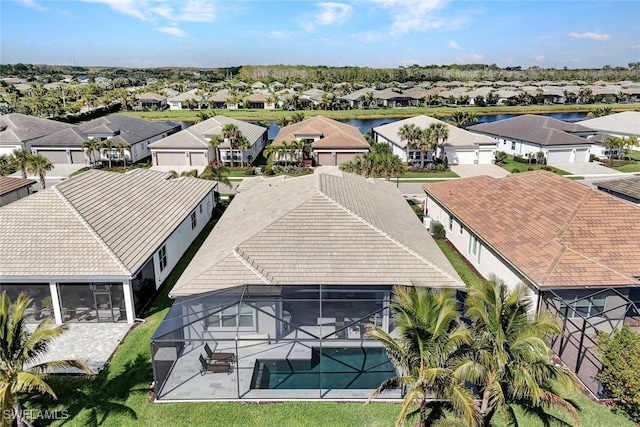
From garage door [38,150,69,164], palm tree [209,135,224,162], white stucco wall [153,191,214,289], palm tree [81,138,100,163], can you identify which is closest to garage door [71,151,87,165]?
garage door [38,150,69,164]

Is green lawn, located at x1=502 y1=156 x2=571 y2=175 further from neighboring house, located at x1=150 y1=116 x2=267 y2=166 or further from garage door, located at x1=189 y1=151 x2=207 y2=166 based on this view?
garage door, located at x1=189 y1=151 x2=207 y2=166

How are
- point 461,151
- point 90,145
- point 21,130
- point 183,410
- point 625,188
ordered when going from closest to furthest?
point 183,410 < point 625,188 < point 90,145 < point 461,151 < point 21,130

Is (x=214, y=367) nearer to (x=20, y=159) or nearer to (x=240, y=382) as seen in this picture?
(x=240, y=382)

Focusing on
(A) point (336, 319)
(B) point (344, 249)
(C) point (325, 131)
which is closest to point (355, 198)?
(B) point (344, 249)

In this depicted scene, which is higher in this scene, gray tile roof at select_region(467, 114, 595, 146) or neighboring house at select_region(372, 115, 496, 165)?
gray tile roof at select_region(467, 114, 595, 146)

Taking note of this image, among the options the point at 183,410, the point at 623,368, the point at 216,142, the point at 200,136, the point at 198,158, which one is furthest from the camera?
the point at 200,136

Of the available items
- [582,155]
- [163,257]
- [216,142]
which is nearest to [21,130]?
[216,142]

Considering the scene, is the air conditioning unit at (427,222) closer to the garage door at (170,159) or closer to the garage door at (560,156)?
the garage door at (560,156)
